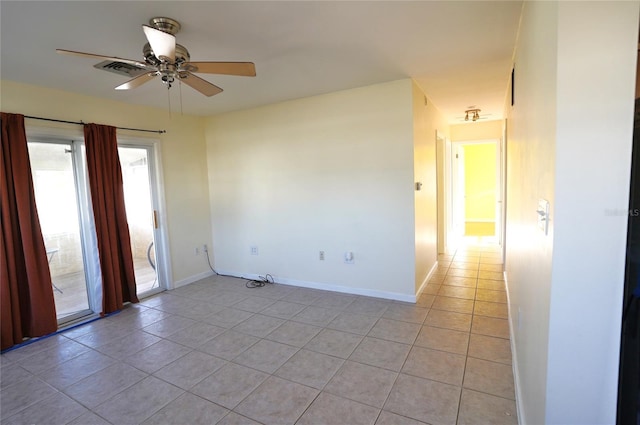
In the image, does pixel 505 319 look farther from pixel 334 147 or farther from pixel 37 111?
pixel 37 111

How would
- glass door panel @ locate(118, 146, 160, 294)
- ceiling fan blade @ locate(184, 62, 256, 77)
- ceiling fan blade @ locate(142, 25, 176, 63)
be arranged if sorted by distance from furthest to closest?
glass door panel @ locate(118, 146, 160, 294)
ceiling fan blade @ locate(184, 62, 256, 77)
ceiling fan blade @ locate(142, 25, 176, 63)

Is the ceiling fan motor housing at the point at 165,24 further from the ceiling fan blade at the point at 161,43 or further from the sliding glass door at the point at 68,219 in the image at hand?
the sliding glass door at the point at 68,219

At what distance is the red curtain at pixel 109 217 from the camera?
3.54 meters

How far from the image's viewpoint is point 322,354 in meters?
2.63

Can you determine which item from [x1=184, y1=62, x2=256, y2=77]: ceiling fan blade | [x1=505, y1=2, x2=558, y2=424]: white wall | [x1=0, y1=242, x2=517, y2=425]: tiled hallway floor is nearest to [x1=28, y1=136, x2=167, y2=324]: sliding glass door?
[x1=0, y1=242, x2=517, y2=425]: tiled hallway floor

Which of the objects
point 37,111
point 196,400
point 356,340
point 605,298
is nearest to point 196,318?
point 196,400

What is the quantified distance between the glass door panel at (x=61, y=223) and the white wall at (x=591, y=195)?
4280mm

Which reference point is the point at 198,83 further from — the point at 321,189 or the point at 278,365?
the point at 278,365

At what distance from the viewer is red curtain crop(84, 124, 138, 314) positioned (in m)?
3.54

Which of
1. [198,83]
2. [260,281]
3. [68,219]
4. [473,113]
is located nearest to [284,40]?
[198,83]

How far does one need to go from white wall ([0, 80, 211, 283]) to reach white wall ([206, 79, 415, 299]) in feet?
0.69

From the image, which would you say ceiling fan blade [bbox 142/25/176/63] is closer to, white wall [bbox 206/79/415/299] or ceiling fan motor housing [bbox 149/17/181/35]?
ceiling fan motor housing [bbox 149/17/181/35]

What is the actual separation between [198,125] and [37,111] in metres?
2.02

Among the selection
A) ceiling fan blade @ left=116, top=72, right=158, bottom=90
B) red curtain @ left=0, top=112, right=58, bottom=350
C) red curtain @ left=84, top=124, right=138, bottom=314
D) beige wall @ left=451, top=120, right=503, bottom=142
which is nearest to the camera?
ceiling fan blade @ left=116, top=72, right=158, bottom=90
